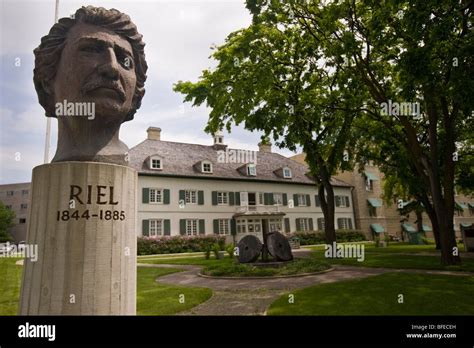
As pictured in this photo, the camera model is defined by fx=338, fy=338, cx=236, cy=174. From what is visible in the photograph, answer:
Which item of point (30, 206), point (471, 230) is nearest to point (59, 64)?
point (30, 206)

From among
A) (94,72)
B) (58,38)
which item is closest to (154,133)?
(58,38)

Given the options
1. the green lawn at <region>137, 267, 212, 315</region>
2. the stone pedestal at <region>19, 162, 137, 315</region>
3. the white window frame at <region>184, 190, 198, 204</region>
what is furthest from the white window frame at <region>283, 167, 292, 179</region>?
the stone pedestal at <region>19, 162, 137, 315</region>

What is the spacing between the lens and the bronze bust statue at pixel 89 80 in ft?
17.2

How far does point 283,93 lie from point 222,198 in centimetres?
1996

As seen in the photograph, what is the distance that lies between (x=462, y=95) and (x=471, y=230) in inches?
640

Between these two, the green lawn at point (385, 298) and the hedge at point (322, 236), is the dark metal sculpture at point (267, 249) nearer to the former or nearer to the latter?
the green lawn at point (385, 298)

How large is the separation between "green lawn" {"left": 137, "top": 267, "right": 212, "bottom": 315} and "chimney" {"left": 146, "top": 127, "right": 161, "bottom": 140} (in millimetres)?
27210

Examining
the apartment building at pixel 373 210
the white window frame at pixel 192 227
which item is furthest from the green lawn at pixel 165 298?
the apartment building at pixel 373 210

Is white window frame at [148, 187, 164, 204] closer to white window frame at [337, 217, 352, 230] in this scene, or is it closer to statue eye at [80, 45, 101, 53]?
white window frame at [337, 217, 352, 230]

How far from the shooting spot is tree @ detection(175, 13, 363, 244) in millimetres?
14438

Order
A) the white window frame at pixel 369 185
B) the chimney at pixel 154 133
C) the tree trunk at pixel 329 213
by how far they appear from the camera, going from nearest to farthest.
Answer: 1. the tree trunk at pixel 329 213
2. the chimney at pixel 154 133
3. the white window frame at pixel 369 185

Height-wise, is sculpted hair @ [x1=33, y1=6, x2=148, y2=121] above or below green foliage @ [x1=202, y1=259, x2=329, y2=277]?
above

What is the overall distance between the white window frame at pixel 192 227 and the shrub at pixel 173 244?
34.6 inches
